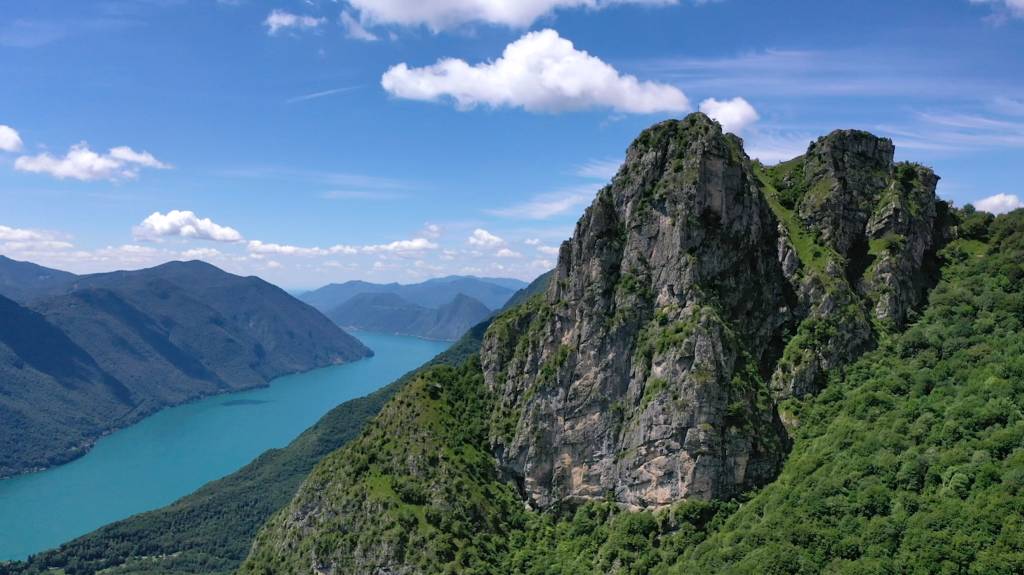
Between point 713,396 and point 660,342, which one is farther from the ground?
point 660,342

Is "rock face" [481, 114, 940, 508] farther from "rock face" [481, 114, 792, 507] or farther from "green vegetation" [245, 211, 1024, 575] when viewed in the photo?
"green vegetation" [245, 211, 1024, 575]

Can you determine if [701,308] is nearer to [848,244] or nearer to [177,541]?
[848,244]

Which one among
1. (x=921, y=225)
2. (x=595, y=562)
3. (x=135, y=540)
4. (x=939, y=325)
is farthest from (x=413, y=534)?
(x=135, y=540)

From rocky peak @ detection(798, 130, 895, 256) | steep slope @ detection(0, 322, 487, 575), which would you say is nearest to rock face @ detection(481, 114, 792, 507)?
rocky peak @ detection(798, 130, 895, 256)

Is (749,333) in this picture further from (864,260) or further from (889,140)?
(889,140)

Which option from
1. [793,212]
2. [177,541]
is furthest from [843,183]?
[177,541]

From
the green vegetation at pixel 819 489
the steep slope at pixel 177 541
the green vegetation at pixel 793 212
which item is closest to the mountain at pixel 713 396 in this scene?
the green vegetation at pixel 819 489
